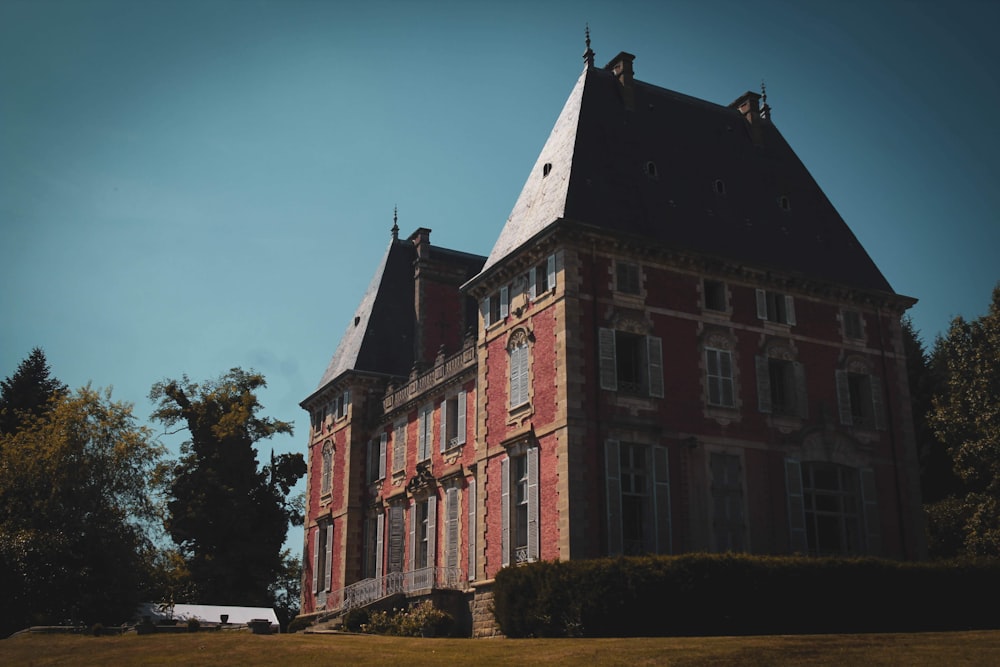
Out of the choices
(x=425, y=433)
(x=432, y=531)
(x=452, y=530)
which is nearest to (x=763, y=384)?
(x=452, y=530)

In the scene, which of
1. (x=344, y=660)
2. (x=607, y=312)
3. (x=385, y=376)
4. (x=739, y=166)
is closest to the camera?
(x=344, y=660)

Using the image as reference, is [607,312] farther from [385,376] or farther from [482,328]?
[385,376]

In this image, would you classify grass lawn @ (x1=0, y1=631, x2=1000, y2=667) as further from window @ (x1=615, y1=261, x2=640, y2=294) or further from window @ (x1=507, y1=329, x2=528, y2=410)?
window @ (x1=615, y1=261, x2=640, y2=294)

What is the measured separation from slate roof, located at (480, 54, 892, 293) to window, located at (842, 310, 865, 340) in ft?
2.91

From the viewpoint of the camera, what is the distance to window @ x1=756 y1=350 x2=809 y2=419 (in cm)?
2778

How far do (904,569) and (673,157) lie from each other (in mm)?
13763

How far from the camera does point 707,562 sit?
21.1 m

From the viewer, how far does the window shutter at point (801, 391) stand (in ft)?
92.5

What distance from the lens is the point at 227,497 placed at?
41.6 m

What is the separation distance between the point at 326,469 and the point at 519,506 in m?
15.7

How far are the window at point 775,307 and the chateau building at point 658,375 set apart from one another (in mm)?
60

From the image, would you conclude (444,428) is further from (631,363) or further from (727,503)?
(727,503)

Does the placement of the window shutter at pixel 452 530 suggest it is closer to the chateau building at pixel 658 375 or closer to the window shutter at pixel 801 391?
the chateau building at pixel 658 375

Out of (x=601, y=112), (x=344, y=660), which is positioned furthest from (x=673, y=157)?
(x=344, y=660)
